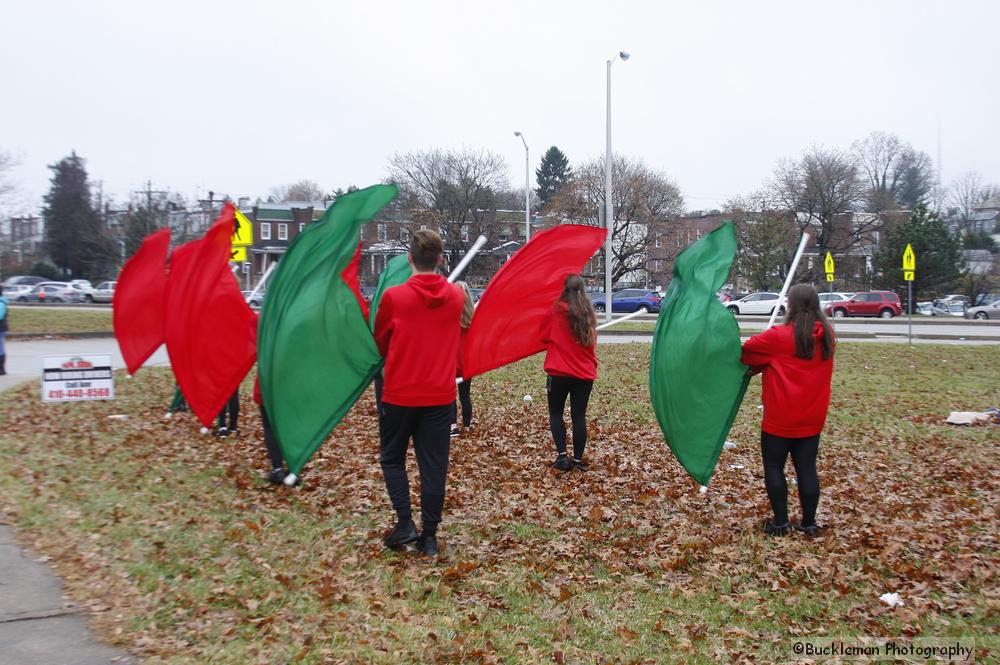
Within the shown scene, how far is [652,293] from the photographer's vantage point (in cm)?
5181

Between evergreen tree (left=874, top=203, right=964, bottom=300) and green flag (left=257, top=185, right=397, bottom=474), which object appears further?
evergreen tree (left=874, top=203, right=964, bottom=300)

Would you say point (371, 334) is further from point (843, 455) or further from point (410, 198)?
point (410, 198)

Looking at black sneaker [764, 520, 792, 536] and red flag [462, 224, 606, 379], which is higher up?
red flag [462, 224, 606, 379]

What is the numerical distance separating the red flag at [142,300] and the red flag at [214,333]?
2505 millimetres

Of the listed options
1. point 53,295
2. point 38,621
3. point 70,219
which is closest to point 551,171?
point 70,219

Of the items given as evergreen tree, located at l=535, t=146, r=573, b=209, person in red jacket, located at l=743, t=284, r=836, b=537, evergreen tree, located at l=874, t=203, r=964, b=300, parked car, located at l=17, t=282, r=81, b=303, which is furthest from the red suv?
evergreen tree, located at l=535, t=146, r=573, b=209

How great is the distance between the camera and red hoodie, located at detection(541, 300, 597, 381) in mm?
8055

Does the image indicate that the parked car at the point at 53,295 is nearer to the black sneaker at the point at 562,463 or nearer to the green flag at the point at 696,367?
the black sneaker at the point at 562,463

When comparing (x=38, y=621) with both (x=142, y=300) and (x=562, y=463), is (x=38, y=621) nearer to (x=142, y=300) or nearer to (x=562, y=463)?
(x=562, y=463)

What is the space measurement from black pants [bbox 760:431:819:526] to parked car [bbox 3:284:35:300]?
60.9 meters

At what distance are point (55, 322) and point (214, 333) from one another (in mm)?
26514

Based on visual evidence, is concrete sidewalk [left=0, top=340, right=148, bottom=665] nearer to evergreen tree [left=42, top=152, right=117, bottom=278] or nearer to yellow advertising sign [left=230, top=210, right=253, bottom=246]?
yellow advertising sign [left=230, top=210, right=253, bottom=246]

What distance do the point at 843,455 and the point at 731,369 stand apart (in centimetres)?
357

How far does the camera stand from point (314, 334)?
18.7ft
